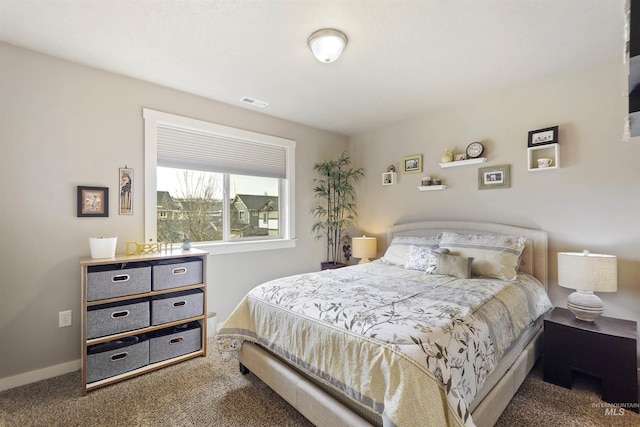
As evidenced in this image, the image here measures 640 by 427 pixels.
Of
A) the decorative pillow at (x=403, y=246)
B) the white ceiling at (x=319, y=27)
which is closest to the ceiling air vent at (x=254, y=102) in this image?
the white ceiling at (x=319, y=27)

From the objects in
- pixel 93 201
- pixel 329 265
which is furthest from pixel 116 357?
pixel 329 265

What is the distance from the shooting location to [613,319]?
86.7 inches

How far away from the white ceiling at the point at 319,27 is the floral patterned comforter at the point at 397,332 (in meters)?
1.82

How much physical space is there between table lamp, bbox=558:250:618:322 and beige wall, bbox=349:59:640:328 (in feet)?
1.29

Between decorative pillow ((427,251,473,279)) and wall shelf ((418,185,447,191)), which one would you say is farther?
wall shelf ((418,185,447,191))

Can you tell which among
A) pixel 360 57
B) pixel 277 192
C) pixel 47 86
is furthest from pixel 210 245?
pixel 360 57

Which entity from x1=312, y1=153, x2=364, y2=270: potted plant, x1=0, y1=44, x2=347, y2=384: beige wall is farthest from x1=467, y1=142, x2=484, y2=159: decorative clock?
x1=0, y1=44, x2=347, y2=384: beige wall

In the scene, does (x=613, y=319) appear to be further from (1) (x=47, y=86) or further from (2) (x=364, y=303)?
(1) (x=47, y=86)

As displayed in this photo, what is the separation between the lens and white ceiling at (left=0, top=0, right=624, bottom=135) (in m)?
1.76

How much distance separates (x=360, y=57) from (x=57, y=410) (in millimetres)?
3274

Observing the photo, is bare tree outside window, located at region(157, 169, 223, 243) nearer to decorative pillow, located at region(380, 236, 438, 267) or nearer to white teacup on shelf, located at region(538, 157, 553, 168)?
decorative pillow, located at region(380, 236, 438, 267)

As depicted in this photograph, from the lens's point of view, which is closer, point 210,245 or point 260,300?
point 260,300

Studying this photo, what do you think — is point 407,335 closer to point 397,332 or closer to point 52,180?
point 397,332

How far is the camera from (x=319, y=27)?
1928 millimetres
